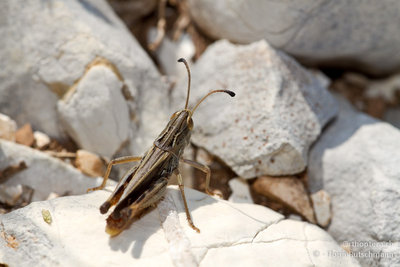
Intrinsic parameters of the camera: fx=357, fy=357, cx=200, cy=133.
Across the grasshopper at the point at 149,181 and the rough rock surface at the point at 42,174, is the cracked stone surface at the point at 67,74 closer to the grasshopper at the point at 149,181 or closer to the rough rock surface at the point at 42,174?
the rough rock surface at the point at 42,174

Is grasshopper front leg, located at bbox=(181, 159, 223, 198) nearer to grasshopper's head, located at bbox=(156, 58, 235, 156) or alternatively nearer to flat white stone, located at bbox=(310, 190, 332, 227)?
grasshopper's head, located at bbox=(156, 58, 235, 156)

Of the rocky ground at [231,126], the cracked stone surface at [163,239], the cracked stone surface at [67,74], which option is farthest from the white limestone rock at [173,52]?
the cracked stone surface at [163,239]

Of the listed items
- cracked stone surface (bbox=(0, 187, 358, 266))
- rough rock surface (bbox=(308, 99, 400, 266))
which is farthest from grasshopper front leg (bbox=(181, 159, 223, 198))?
rough rock surface (bbox=(308, 99, 400, 266))

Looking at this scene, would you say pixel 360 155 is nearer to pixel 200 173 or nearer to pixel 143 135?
pixel 200 173

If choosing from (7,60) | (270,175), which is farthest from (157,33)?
(270,175)

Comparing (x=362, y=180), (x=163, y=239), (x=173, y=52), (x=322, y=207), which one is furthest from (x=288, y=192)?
(x=173, y=52)

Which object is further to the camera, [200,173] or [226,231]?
[200,173]

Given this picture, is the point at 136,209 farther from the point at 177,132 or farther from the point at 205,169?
the point at 205,169
